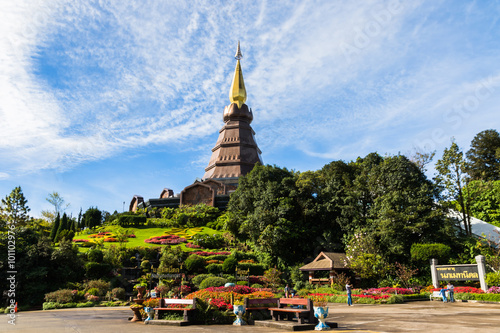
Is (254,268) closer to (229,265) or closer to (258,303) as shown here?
(229,265)

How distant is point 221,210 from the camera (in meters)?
56.5

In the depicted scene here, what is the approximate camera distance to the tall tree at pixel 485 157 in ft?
166

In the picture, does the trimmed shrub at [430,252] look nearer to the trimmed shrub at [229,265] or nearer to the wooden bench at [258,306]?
the trimmed shrub at [229,265]

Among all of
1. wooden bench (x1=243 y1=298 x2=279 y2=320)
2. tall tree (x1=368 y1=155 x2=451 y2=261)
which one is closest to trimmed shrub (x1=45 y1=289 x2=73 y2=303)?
wooden bench (x1=243 y1=298 x2=279 y2=320)

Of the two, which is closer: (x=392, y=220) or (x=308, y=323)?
(x=308, y=323)

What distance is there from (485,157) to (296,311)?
173 ft

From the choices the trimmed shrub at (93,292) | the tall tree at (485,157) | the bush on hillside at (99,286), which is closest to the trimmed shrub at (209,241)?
the bush on hillside at (99,286)

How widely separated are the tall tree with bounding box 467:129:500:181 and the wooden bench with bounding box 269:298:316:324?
48852mm

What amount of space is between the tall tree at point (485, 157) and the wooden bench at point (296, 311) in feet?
160

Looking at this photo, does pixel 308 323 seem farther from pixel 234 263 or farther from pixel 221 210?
pixel 221 210

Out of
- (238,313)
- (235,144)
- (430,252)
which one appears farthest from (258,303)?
(235,144)

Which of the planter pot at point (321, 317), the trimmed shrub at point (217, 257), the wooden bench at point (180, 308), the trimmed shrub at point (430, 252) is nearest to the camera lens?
the planter pot at point (321, 317)

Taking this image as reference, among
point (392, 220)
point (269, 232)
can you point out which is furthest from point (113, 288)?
point (392, 220)

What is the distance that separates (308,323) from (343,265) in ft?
61.2
